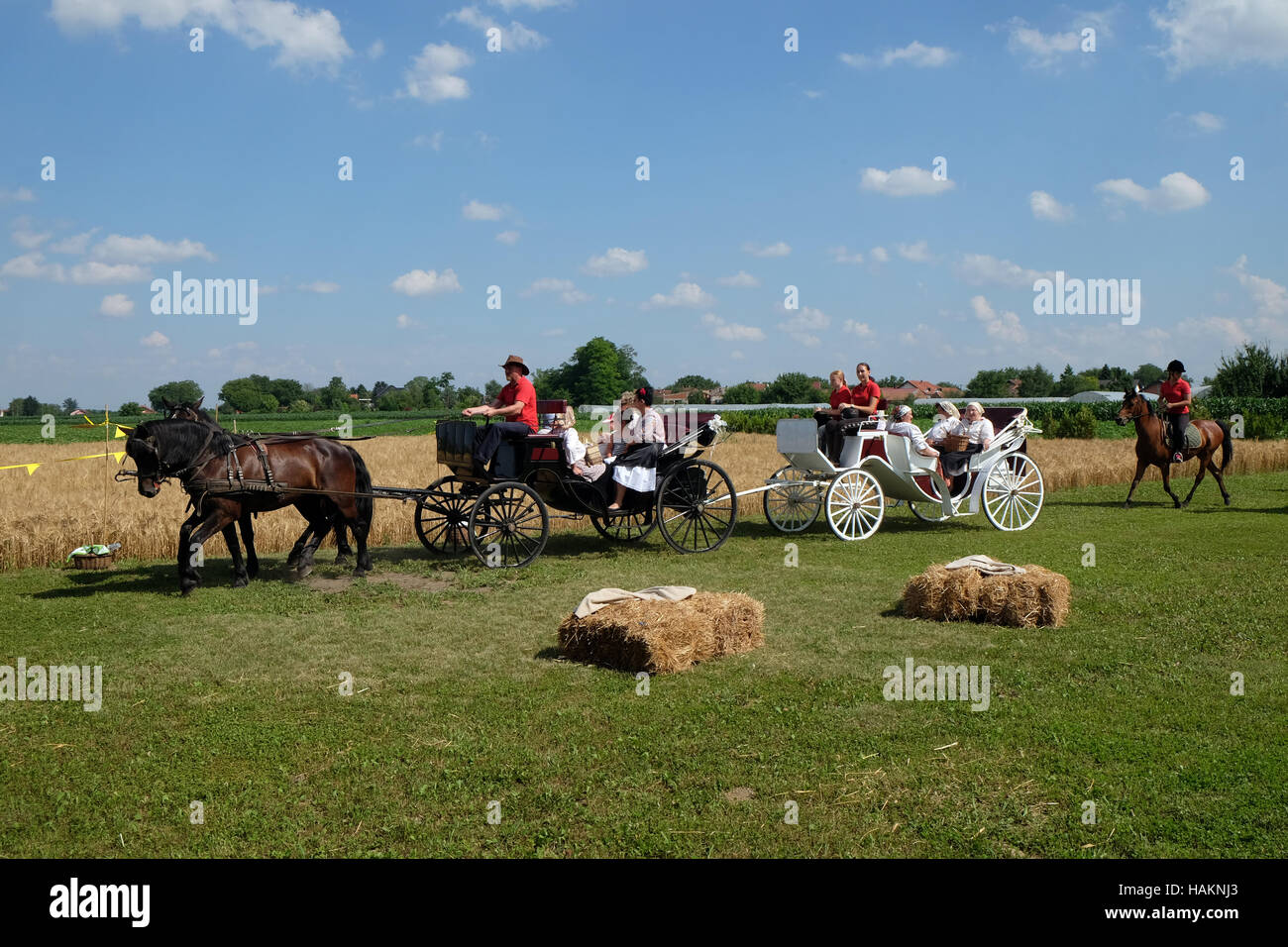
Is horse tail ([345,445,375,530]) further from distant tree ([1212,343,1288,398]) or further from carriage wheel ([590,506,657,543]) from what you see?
distant tree ([1212,343,1288,398])

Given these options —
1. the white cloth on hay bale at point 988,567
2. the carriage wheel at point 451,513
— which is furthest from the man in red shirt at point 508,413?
the white cloth on hay bale at point 988,567

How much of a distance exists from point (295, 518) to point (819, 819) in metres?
11.1

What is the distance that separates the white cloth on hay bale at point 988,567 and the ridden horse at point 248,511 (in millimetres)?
6565

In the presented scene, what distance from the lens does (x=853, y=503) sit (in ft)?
42.5

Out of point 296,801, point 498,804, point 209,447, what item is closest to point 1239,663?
point 498,804

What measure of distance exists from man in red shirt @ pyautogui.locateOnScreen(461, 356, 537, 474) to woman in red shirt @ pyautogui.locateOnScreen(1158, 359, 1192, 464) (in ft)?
40.1

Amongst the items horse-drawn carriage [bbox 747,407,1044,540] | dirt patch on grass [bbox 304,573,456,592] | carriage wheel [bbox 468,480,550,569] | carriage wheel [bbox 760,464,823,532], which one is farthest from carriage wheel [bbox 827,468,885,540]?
dirt patch on grass [bbox 304,573,456,592]

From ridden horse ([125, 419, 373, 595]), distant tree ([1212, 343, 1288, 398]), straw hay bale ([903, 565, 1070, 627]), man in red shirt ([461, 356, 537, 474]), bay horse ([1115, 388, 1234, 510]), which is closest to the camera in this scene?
straw hay bale ([903, 565, 1070, 627])

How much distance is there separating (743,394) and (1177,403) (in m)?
77.6

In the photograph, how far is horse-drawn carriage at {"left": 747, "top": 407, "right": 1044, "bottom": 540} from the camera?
13.0 m

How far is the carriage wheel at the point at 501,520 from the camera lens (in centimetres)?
1018

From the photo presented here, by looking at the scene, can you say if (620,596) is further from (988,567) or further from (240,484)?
(240,484)

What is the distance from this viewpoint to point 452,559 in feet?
36.3

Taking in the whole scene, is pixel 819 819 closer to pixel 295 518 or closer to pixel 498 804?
pixel 498 804
